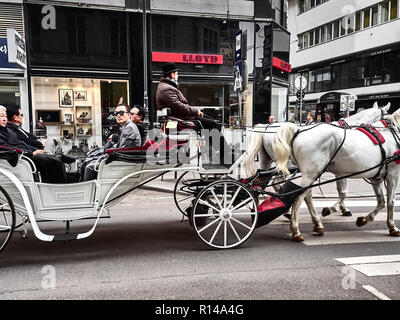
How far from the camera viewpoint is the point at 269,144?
5766 mm

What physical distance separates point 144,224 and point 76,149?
9406mm

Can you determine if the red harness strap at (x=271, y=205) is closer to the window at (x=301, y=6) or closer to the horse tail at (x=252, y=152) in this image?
the horse tail at (x=252, y=152)

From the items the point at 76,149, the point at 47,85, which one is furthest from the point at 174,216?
the point at 47,85

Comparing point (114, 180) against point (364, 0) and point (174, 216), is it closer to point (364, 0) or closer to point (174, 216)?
point (174, 216)

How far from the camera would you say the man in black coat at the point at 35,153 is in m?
4.22

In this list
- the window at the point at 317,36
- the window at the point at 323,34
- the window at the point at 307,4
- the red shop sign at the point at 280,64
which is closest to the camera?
the red shop sign at the point at 280,64

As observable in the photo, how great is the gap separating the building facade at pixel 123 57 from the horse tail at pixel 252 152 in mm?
7241

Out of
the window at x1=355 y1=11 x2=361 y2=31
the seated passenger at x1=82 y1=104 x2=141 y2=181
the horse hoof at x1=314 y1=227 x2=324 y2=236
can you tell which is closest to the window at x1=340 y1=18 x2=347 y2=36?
the window at x1=355 y1=11 x2=361 y2=31

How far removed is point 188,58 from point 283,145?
11046 mm

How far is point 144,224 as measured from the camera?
5.61 meters

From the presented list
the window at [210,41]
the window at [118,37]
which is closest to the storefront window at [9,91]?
the window at [118,37]

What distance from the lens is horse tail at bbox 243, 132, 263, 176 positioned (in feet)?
17.8

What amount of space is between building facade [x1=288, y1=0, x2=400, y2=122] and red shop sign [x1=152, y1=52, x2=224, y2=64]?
13.4 metres
